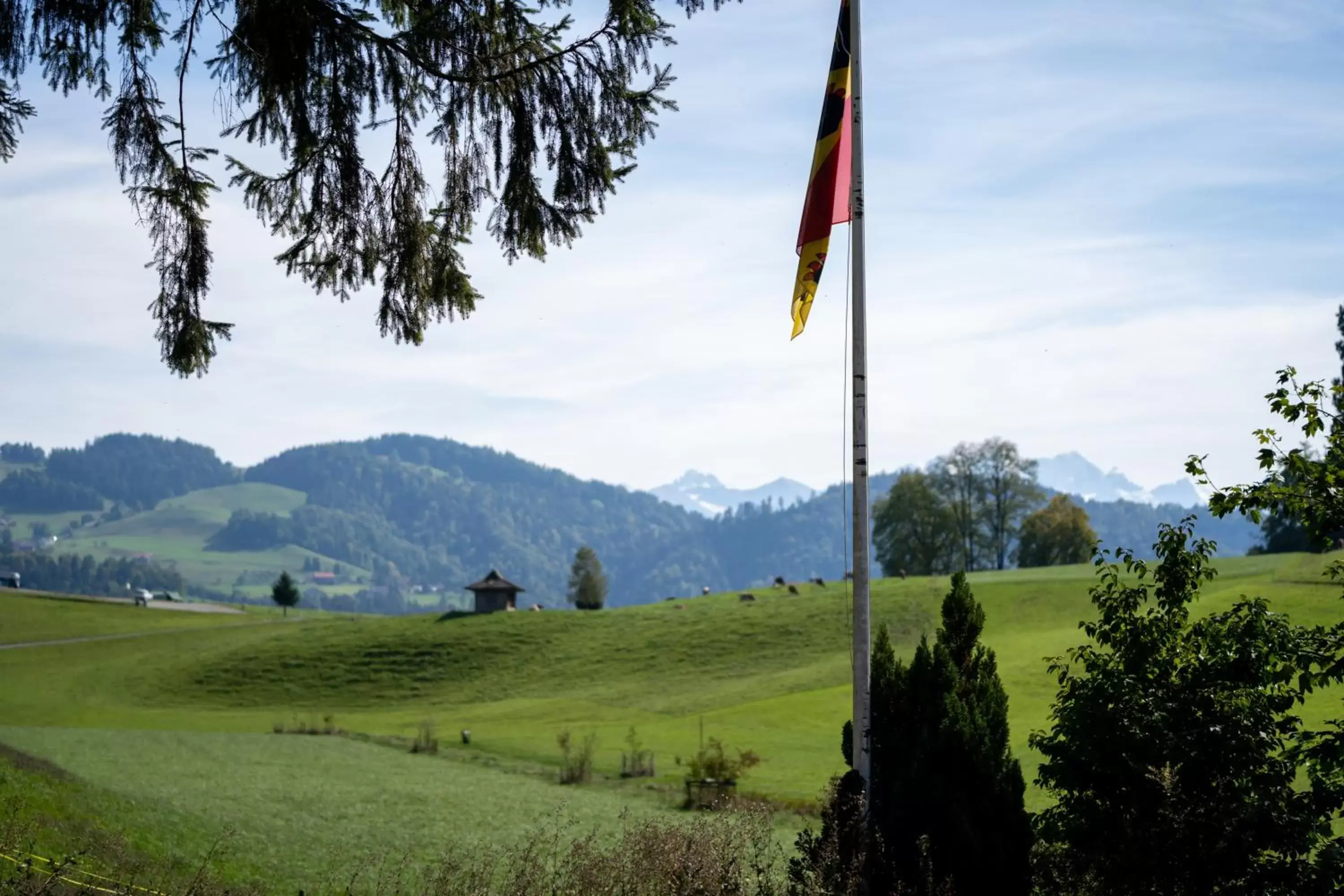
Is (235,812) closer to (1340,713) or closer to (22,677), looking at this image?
(1340,713)

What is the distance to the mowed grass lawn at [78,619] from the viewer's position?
87.0m

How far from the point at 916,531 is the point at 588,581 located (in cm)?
3643

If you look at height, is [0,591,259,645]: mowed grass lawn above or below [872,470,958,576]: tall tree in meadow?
below

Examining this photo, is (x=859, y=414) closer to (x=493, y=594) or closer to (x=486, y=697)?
(x=486, y=697)

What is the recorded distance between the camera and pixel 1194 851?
9609mm

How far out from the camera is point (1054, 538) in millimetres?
113062

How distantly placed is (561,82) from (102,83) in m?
3.81

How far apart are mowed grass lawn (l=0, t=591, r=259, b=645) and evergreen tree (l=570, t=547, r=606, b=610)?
1257 inches

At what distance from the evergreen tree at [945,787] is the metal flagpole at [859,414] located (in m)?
0.37

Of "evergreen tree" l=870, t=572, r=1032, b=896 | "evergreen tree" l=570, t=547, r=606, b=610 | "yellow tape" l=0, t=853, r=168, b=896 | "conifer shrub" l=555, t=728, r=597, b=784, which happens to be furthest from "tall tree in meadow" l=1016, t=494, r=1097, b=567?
"yellow tape" l=0, t=853, r=168, b=896

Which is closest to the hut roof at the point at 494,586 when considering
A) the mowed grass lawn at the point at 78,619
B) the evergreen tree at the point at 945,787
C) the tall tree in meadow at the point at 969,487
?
the mowed grass lawn at the point at 78,619

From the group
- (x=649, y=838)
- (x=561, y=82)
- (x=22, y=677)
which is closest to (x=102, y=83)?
(x=561, y=82)

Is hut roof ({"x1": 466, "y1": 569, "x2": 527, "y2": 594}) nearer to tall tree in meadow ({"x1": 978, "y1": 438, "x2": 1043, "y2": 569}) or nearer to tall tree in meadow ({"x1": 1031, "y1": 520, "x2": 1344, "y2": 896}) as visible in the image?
tall tree in meadow ({"x1": 978, "y1": 438, "x2": 1043, "y2": 569})

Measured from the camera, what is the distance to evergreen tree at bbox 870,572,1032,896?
11.4 m
